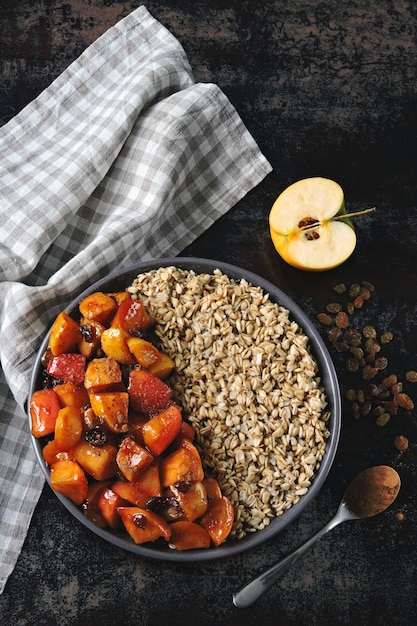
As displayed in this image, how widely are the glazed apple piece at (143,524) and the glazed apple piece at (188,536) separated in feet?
0.09

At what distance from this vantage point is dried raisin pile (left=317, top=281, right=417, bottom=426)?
2.48 m

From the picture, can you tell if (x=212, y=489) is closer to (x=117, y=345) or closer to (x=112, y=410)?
(x=112, y=410)

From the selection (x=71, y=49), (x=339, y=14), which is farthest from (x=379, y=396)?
(x=71, y=49)

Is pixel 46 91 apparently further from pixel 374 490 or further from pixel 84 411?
pixel 374 490

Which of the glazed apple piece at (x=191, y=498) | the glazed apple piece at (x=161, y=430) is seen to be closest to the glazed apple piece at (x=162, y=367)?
the glazed apple piece at (x=161, y=430)

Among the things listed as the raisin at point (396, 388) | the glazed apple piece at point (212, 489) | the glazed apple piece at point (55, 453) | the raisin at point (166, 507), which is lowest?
the raisin at point (396, 388)

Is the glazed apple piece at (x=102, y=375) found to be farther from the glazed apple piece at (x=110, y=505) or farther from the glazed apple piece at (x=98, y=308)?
the glazed apple piece at (x=110, y=505)

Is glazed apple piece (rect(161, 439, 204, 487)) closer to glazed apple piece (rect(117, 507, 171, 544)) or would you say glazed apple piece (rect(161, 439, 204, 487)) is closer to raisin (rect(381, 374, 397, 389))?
glazed apple piece (rect(117, 507, 171, 544))

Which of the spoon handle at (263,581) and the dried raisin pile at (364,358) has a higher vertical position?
the dried raisin pile at (364,358)

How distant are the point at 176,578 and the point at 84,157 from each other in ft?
4.68

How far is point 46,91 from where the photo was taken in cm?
263

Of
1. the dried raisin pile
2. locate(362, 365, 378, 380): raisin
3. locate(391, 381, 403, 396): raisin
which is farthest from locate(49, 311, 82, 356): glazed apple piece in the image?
locate(391, 381, 403, 396): raisin

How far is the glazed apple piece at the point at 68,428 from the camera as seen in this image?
201 centimetres

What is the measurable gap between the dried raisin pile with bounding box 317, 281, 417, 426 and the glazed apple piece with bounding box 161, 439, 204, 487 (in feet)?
2.26
